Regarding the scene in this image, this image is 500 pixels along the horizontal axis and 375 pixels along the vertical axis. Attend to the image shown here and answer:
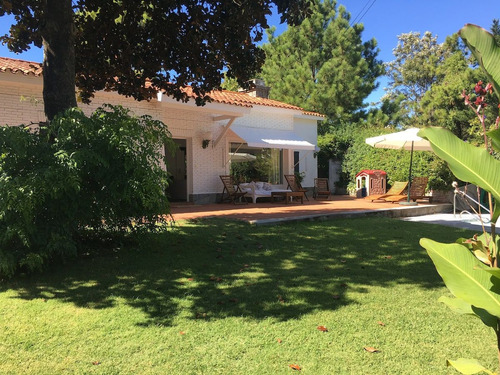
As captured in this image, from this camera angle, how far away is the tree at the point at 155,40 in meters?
7.55

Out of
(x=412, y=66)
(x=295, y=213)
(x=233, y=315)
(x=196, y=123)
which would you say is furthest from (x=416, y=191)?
(x=412, y=66)

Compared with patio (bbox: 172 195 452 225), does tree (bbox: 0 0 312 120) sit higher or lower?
higher

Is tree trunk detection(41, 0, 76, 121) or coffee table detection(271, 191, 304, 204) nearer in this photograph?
tree trunk detection(41, 0, 76, 121)

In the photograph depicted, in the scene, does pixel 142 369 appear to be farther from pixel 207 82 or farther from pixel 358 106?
pixel 358 106

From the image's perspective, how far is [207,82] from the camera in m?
8.41

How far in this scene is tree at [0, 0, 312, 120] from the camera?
755 centimetres

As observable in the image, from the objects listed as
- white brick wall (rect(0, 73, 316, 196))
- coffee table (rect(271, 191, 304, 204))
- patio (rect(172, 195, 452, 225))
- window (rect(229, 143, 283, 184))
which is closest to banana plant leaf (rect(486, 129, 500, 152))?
patio (rect(172, 195, 452, 225))

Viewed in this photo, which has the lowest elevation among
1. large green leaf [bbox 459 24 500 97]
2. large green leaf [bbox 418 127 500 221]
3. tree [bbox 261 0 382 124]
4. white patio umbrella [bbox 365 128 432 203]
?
large green leaf [bbox 418 127 500 221]

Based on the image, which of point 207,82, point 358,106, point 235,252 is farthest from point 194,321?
point 358,106

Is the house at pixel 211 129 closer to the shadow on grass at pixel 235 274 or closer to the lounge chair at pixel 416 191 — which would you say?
the lounge chair at pixel 416 191

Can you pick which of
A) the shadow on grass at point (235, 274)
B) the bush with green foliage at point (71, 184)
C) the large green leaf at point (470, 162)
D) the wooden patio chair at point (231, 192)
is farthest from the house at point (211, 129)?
the large green leaf at point (470, 162)

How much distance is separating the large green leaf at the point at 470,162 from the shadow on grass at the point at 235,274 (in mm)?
2655

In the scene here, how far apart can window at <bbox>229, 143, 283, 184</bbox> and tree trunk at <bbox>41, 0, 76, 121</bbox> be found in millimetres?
10166

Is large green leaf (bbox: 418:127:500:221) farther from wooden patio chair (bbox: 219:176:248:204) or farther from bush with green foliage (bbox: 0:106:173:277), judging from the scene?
wooden patio chair (bbox: 219:176:248:204)
